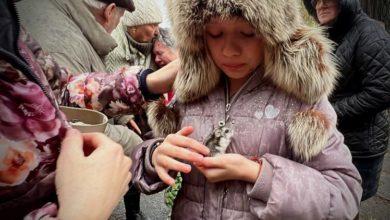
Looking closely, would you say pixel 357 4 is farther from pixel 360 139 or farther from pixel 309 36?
pixel 309 36

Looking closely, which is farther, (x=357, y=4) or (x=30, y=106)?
(x=357, y=4)

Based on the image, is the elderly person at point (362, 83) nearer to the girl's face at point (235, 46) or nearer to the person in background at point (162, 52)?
the girl's face at point (235, 46)

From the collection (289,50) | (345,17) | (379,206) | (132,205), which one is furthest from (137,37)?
(379,206)

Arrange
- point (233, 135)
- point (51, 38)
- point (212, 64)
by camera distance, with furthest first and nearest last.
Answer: point (51, 38)
point (212, 64)
point (233, 135)

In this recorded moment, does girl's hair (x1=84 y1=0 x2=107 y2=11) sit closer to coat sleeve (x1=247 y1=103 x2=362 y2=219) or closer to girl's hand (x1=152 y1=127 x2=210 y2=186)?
girl's hand (x1=152 y1=127 x2=210 y2=186)

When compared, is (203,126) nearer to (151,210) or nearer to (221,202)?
(221,202)

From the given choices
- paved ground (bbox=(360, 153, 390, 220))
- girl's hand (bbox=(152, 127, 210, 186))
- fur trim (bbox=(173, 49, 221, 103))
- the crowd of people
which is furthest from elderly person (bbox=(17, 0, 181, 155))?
paved ground (bbox=(360, 153, 390, 220))

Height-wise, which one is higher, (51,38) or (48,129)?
(48,129)

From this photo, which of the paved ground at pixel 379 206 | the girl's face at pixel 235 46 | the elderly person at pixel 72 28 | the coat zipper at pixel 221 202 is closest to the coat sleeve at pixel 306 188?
the coat zipper at pixel 221 202

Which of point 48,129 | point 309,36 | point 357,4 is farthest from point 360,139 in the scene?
point 48,129

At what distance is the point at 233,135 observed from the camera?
1401 mm

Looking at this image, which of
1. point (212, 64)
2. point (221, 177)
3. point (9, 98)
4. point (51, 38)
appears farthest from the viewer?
point (51, 38)

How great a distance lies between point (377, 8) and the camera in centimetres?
539

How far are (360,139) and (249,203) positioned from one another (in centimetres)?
162
